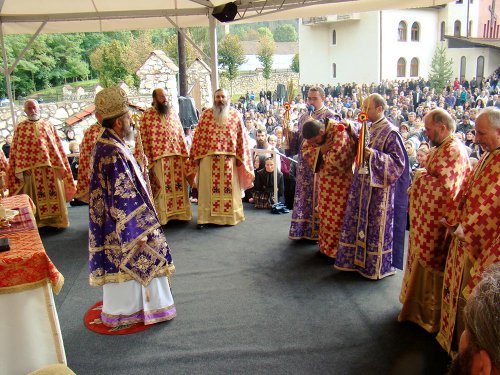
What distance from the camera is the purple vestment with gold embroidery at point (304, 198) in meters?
5.27

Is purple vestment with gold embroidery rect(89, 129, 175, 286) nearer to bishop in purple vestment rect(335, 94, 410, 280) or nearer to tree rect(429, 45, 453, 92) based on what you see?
bishop in purple vestment rect(335, 94, 410, 280)

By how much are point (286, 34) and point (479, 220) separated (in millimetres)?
49836

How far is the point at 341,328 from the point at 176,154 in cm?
337

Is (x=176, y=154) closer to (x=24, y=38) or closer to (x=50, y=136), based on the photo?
(x=50, y=136)

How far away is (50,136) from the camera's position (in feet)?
20.2

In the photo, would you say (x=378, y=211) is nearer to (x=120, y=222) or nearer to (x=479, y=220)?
(x=479, y=220)

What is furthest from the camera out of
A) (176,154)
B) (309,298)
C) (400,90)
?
(400,90)

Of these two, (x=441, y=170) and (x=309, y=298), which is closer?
(x=441, y=170)

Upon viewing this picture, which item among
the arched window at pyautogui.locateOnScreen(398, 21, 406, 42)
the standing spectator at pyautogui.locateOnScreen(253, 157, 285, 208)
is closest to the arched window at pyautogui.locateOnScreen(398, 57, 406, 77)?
the arched window at pyautogui.locateOnScreen(398, 21, 406, 42)

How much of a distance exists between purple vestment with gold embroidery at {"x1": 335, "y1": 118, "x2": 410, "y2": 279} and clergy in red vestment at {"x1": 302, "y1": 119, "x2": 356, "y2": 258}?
25 centimetres

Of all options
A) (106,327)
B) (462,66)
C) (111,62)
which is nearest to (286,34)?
(462,66)

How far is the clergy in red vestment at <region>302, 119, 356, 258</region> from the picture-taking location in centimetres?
445

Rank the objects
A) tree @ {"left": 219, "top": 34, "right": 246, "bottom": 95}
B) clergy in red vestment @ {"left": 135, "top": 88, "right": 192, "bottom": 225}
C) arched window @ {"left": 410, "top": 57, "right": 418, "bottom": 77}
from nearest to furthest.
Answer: clergy in red vestment @ {"left": 135, "top": 88, "right": 192, "bottom": 225}
tree @ {"left": 219, "top": 34, "right": 246, "bottom": 95}
arched window @ {"left": 410, "top": 57, "right": 418, "bottom": 77}

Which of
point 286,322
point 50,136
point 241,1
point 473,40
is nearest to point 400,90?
point 473,40
